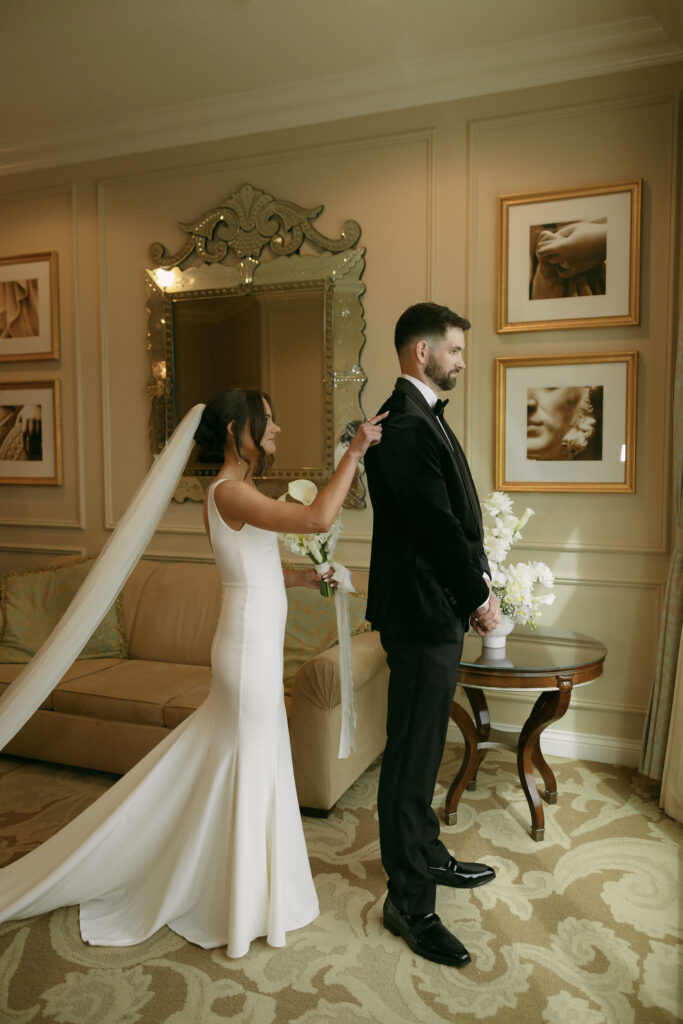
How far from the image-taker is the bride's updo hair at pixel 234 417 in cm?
245

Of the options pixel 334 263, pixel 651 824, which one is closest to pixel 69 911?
pixel 651 824

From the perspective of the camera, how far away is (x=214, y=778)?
2.45 m

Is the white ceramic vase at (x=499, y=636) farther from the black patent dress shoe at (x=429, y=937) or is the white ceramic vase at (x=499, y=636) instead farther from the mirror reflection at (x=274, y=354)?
the mirror reflection at (x=274, y=354)

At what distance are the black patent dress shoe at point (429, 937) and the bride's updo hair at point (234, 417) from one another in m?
1.60

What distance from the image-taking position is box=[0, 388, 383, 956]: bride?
2389 mm

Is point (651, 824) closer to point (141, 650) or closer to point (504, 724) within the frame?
point (504, 724)

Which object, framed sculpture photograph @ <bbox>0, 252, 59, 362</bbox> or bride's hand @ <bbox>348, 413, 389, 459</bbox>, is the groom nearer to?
bride's hand @ <bbox>348, 413, 389, 459</bbox>

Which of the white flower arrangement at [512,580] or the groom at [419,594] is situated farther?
the white flower arrangement at [512,580]

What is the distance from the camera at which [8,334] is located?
529 cm

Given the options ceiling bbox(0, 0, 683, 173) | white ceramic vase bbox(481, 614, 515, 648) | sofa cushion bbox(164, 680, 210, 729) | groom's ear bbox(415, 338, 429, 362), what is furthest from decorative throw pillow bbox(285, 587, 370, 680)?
ceiling bbox(0, 0, 683, 173)

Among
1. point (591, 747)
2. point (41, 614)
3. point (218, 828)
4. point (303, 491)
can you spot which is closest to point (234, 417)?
point (303, 491)

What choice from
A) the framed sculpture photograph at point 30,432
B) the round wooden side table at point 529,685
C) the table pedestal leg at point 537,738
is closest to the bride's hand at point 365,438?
the round wooden side table at point 529,685

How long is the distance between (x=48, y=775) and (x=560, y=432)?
321 cm

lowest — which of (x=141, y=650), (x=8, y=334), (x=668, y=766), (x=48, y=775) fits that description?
(x=48, y=775)
